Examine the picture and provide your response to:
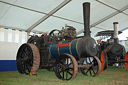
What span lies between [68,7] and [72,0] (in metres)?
0.53

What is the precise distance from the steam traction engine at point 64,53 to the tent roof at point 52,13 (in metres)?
1.66

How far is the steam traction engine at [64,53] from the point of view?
4191 mm

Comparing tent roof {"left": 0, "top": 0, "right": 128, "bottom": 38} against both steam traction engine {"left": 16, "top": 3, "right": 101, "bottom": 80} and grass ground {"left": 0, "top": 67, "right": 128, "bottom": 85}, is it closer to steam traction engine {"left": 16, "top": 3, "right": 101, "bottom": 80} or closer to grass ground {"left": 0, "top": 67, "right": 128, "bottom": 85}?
steam traction engine {"left": 16, "top": 3, "right": 101, "bottom": 80}

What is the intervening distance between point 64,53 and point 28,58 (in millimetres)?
1752

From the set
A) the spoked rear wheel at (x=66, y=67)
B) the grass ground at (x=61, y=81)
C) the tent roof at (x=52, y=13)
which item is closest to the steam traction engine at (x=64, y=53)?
the spoked rear wheel at (x=66, y=67)

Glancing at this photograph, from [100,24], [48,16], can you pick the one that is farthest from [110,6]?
[48,16]

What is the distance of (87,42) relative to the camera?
4.20 metres

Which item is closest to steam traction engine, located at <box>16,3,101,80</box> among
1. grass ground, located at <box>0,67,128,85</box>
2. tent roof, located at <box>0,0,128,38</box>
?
grass ground, located at <box>0,67,128,85</box>

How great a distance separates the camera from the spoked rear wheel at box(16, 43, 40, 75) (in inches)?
197

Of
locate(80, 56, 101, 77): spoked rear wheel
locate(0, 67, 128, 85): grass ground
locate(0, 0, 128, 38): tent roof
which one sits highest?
locate(0, 0, 128, 38): tent roof

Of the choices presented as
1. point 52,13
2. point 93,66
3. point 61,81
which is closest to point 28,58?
point 61,81

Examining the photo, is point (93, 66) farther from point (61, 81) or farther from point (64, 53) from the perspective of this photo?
point (61, 81)

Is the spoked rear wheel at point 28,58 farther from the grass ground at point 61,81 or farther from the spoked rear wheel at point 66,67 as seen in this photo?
the spoked rear wheel at point 66,67

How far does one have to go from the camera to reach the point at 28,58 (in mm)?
5320
